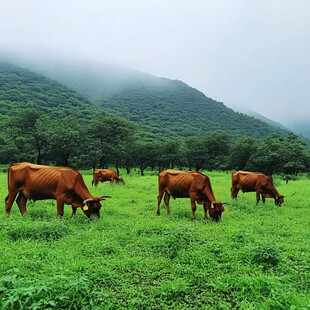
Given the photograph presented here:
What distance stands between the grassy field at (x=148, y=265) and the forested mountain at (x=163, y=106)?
299 feet

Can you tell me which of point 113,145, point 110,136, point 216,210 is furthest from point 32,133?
point 216,210

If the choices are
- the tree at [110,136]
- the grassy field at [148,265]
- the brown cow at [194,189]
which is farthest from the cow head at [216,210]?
the tree at [110,136]

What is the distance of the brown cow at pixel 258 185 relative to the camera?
49.2ft

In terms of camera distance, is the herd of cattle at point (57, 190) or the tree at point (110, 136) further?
the tree at point (110, 136)

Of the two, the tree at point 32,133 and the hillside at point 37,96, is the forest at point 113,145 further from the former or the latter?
the hillside at point 37,96

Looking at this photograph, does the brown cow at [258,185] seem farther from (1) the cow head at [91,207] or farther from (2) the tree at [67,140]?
(2) the tree at [67,140]

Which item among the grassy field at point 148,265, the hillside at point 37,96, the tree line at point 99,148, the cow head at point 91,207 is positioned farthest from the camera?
the hillside at point 37,96

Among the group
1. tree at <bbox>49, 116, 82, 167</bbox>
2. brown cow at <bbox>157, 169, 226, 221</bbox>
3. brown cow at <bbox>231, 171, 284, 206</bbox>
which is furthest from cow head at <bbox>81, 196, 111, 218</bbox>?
tree at <bbox>49, 116, 82, 167</bbox>

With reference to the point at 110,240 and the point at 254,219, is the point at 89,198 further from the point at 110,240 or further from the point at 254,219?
the point at 254,219

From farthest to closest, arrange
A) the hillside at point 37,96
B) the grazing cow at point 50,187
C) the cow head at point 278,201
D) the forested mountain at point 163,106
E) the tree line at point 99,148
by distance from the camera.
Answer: the forested mountain at point 163,106 → the hillside at point 37,96 → the tree line at point 99,148 → the cow head at point 278,201 → the grazing cow at point 50,187

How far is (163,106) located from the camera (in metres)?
142

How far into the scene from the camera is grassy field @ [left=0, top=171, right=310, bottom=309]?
4.90 meters

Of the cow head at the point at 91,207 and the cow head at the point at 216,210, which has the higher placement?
the cow head at the point at 216,210

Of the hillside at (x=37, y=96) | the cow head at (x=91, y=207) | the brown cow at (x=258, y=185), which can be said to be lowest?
the hillside at (x=37, y=96)
